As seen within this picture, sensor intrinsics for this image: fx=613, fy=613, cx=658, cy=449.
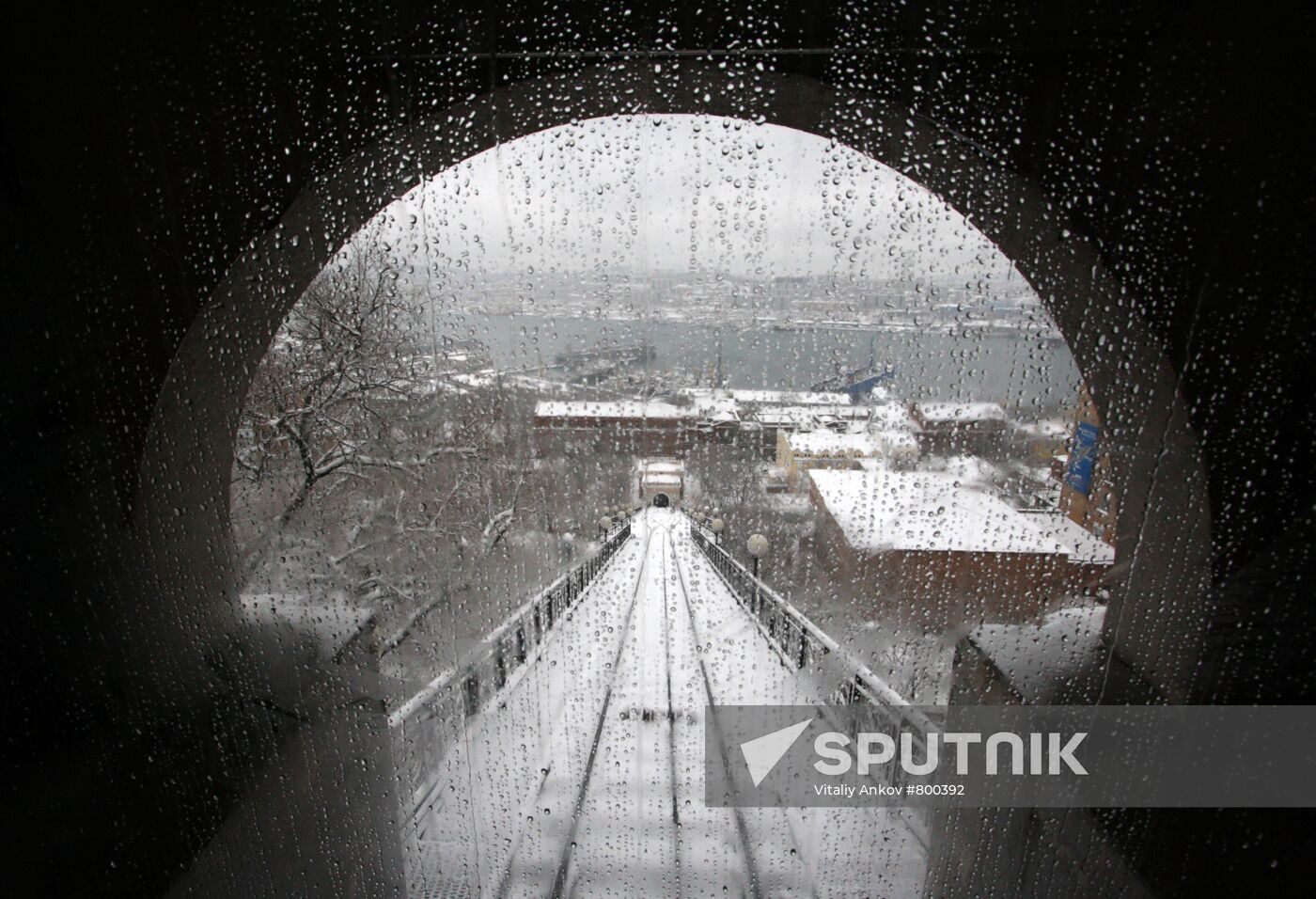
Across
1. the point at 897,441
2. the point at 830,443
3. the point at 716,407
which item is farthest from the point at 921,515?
the point at 716,407

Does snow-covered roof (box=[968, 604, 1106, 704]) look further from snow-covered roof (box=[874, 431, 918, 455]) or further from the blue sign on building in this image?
snow-covered roof (box=[874, 431, 918, 455])

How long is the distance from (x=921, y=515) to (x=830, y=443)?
0.41m

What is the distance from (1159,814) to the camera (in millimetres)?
1687

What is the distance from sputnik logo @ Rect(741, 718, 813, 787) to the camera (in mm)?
2633

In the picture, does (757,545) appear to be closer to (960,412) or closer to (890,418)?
(890,418)

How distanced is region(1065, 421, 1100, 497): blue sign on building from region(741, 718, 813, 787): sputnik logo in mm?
1496

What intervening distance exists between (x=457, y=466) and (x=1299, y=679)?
2.41 meters

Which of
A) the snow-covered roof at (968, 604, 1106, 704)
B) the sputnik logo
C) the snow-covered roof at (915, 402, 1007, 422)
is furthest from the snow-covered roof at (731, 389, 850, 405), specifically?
the sputnik logo

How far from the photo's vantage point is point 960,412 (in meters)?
1.83

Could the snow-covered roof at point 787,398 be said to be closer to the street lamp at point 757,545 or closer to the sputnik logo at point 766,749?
the street lamp at point 757,545

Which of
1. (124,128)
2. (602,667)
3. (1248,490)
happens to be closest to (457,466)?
(602,667)

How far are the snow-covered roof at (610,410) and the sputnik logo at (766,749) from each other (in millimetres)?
1522

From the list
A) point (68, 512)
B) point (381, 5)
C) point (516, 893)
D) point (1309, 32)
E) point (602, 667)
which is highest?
point (381, 5)

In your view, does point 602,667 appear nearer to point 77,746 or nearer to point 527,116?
point 77,746
